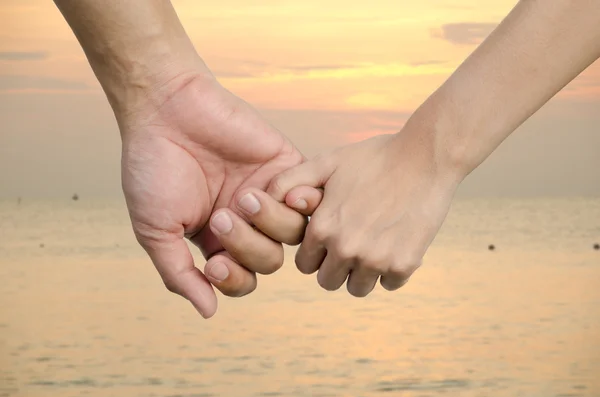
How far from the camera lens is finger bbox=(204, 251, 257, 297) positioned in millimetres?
3350

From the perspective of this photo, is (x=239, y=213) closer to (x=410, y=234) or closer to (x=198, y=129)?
(x=198, y=129)

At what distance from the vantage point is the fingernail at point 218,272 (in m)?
3.34

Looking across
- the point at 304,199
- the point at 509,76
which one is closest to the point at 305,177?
the point at 304,199

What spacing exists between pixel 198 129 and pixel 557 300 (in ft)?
55.9

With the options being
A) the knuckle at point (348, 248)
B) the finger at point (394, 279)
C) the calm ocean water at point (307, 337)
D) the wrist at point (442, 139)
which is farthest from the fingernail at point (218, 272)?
the calm ocean water at point (307, 337)

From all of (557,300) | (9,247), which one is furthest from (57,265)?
(557,300)

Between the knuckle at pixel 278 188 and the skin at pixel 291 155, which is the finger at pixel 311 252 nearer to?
the skin at pixel 291 155

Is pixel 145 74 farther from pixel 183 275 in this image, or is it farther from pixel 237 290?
pixel 237 290

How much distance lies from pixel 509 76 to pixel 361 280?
36.7 inches

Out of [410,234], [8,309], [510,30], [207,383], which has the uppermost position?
[510,30]

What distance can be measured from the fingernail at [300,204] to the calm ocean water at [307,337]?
8.68 m

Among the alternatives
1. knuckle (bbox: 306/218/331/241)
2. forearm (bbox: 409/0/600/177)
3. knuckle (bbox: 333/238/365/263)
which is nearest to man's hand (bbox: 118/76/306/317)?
knuckle (bbox: 306/218/331/241)

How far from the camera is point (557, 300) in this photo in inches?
756

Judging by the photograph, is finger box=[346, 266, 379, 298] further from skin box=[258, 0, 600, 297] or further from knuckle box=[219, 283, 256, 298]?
knuckle box=[219, 283, 256, 298]
